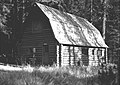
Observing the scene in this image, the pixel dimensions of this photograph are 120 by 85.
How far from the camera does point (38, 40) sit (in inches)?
1083

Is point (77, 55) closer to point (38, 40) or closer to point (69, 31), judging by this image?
point (69, 31)

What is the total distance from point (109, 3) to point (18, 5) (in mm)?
15453

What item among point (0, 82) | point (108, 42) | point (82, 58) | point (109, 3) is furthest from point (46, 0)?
point (0, 82)

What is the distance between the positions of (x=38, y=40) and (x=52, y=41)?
87.0 inches

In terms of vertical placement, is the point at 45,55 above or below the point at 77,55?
above

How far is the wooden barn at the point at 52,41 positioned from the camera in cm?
2597

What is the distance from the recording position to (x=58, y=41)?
24.8 metres

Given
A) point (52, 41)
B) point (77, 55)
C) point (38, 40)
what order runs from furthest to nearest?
point (77, 55), point (38, 40), point (52, 41)

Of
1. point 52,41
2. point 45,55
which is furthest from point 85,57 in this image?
point 52,41

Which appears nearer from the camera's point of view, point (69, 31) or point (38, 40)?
point (38, 40)

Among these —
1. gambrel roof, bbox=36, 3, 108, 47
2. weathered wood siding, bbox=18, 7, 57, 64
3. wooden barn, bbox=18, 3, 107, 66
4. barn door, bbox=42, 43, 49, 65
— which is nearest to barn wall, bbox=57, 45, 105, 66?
wooden barn, bbox=18, 3, 107, 66

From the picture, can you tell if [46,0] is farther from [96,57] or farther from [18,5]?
[96,57]

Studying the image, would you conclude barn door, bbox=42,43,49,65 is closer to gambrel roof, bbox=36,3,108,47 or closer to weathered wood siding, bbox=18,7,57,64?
weathered wood siding, bbox=18,7,57,64

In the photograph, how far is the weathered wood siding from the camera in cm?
2633
